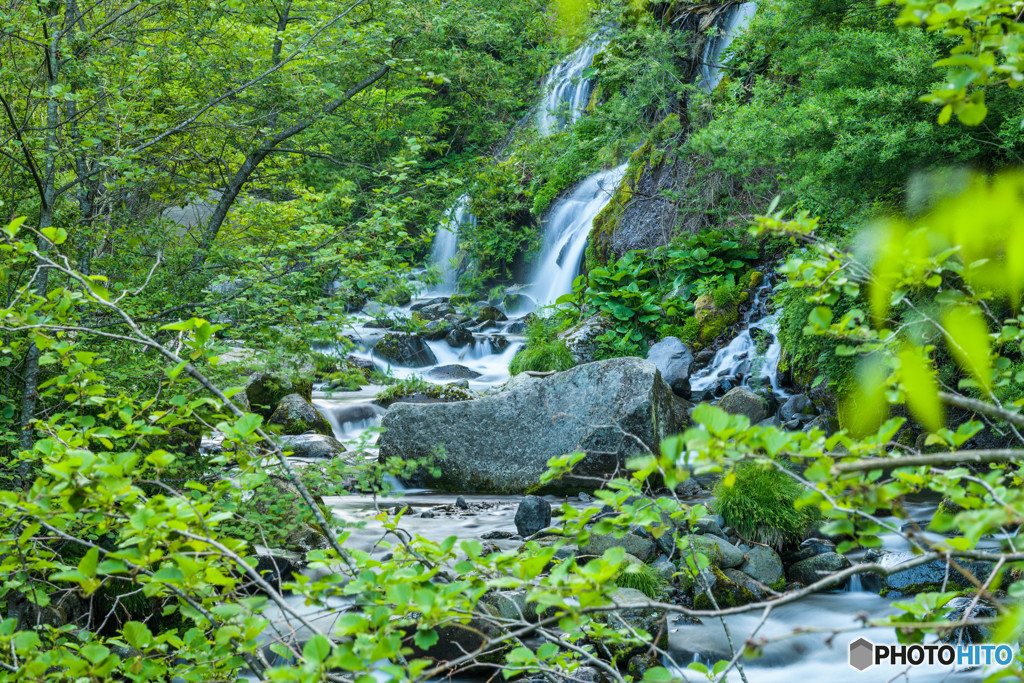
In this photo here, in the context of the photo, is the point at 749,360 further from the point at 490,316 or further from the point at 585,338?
the point at 490,316

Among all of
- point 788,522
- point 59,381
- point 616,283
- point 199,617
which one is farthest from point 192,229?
point 616,283

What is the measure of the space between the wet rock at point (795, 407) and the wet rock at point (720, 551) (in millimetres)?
3287

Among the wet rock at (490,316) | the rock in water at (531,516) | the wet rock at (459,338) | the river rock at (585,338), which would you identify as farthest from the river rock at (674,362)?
the wet rock at (490,316)

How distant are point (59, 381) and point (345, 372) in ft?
8.08

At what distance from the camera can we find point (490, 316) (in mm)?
14781

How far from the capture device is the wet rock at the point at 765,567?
4.88m

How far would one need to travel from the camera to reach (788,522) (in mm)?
5324

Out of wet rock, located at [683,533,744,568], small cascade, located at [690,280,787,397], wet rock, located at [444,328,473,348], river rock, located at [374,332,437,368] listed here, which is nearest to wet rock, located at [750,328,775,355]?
small cascade, located at [690,280,787,397]

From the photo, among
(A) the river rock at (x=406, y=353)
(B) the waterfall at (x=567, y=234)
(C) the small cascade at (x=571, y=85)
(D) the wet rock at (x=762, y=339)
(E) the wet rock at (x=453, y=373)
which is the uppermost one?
(C) the small cascade at (x=571, y=85)

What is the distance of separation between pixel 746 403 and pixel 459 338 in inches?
260

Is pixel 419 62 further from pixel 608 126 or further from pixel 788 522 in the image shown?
pixel 608 126

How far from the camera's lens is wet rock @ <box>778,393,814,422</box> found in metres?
7.94

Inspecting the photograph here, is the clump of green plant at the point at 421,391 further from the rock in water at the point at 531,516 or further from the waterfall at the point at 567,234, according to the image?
the rock in water at the point at 531,516

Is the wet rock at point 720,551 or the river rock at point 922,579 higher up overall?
the wet rock at point 720,551
